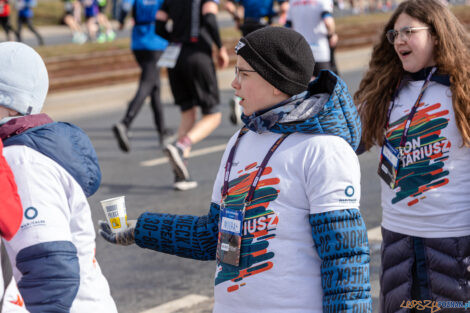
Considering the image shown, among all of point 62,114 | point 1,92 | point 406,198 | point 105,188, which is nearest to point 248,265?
point 1,92

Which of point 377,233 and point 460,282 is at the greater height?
point 460,282

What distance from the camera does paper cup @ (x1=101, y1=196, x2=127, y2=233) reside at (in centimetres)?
254

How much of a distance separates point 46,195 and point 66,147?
182 millimetres

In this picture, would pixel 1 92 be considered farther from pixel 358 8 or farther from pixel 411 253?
pixel 358 8

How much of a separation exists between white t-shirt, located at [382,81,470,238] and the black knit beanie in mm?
1003

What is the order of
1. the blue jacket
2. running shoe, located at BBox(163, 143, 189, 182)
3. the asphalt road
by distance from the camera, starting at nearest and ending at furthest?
1. the asphalt road
2. running shoe, located at BBox(163, 143, 189, 182)
3. the blue jacket

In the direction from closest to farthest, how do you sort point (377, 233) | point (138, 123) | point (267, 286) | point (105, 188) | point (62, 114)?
point (267, 286), point (377, 233), point (105, 188), point (138, 123), point (62, 114)

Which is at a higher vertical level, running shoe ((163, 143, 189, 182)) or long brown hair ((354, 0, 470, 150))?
long brown hair ((354, 0, 470, 150))

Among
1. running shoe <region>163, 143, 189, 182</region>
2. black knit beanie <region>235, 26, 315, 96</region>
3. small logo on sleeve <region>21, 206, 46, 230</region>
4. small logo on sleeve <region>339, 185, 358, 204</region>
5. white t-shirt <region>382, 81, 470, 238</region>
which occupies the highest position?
black knit beanie <region>235, 26, 315, 96</region>

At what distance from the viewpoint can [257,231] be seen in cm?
234

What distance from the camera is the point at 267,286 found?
7.62 ft

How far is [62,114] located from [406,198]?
9.77m

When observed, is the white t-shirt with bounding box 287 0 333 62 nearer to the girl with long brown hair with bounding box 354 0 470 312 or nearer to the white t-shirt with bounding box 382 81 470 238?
the girl with long brown hair with bounding box 354 0 470 312

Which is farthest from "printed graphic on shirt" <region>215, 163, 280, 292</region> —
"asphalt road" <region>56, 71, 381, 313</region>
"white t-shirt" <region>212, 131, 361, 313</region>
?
"asphalt road" <region>56, 71, 381, 313</region>
